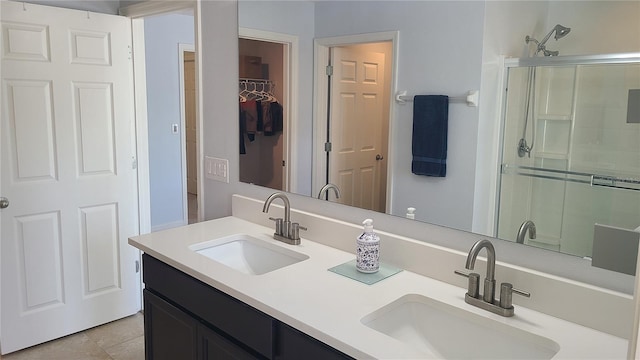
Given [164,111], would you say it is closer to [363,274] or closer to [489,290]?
[363,274]

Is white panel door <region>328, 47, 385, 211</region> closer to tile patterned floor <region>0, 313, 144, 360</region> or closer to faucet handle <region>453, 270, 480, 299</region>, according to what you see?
faucet handle <region>453, 270, 480, 299</region>

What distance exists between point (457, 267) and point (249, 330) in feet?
2.25

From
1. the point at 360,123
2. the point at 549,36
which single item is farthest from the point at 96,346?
the point at 549,36

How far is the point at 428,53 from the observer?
64.0 inches

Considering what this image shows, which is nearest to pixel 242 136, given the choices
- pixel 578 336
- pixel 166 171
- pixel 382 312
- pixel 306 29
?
pixel 306 29

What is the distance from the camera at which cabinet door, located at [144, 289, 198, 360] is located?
175cm

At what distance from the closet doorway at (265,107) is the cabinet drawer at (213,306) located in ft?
2.16

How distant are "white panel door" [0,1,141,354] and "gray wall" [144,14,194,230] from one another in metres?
1.83

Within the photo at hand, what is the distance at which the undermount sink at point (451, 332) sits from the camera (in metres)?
1.24

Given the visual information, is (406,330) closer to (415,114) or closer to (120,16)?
(415,114)

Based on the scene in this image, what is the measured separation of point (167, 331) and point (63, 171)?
139cm

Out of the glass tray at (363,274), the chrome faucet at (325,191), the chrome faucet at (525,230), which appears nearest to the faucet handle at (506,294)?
the chrome faucet at (525,230)

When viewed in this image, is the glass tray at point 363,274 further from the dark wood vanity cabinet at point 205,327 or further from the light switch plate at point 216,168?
the light switch plate at point 216,168

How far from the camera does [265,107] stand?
229 centimetres
